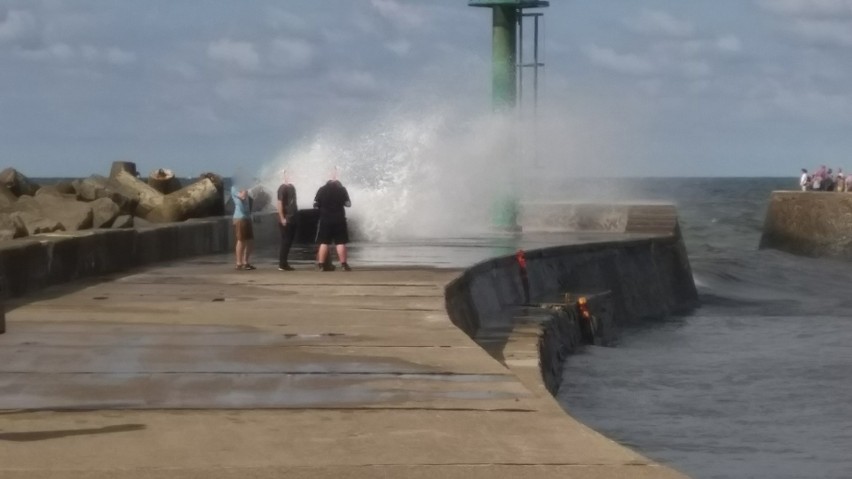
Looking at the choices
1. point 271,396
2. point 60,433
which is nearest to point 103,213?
point 271,396

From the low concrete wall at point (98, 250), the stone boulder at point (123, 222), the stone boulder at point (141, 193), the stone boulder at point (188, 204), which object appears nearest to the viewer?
the low concrete wall at point (98, 250)

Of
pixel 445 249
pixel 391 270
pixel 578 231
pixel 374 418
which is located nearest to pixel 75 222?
pixel 391 270

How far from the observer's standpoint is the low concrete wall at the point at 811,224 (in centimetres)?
4341

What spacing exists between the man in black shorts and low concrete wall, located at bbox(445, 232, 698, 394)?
149 centimetres

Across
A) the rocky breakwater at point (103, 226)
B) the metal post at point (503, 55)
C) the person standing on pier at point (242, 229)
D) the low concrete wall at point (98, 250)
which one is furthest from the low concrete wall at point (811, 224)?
the person standing on pier at point (242, 229)

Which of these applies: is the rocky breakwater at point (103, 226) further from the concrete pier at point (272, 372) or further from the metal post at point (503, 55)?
the metal post at point (503, 55)

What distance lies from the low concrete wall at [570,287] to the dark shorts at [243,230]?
8.27 feet

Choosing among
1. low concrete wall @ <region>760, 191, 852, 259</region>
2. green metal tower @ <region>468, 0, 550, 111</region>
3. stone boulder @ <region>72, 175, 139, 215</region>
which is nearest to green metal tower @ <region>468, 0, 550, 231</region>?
green metal tower @ <region>468, 0, 550, 111</region>

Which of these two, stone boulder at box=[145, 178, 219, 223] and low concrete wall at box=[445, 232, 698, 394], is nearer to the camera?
low concrete wall at box=[445, 232, 698, 394]

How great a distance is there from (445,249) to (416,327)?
31.9 ft

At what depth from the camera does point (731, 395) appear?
14047 mm

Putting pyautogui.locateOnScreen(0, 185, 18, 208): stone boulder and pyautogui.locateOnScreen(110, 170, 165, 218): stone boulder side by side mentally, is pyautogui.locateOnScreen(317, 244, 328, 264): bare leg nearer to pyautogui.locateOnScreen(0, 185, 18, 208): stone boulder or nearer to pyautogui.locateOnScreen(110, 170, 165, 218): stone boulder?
pyautogui.locateOnScreen(0, 185, 18, 208): stone boulder

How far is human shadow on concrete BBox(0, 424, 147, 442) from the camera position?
22.6 ft

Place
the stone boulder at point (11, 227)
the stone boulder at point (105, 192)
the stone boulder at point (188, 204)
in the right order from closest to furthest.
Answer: the stone boulder at point (11, 227) < the stone boulder at point (105, 192) < the stone boulder at point (188, 204)
